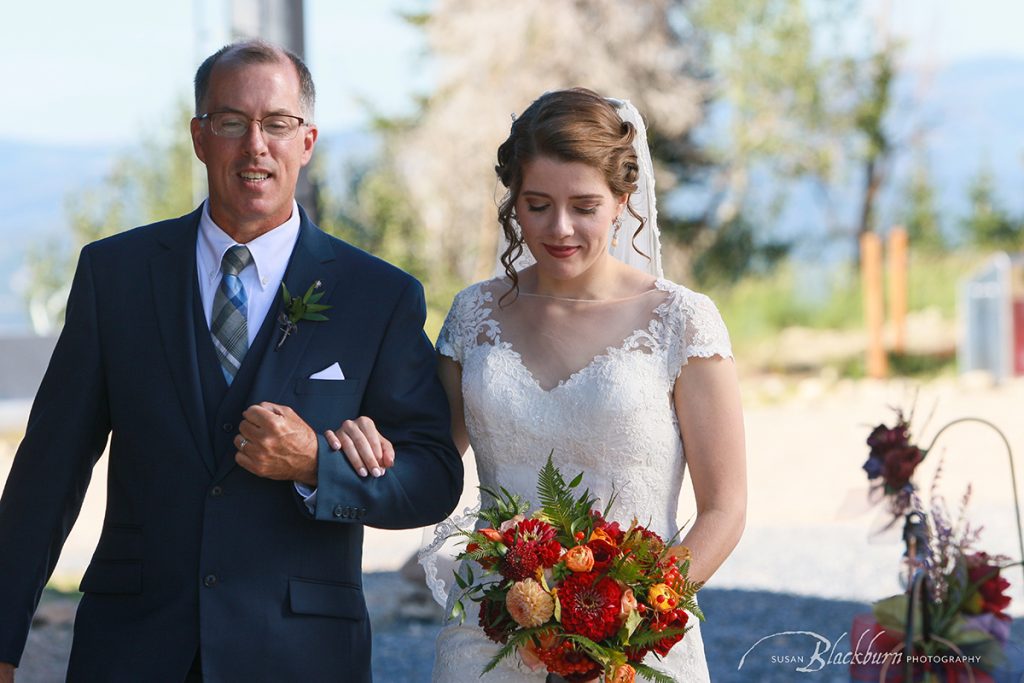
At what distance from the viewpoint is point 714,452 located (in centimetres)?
320

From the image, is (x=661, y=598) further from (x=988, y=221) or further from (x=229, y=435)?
(x=988, y=221)

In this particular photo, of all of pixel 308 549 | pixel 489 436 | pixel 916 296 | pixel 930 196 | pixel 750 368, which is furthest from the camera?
pixel 930 196

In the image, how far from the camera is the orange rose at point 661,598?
2.67 meters

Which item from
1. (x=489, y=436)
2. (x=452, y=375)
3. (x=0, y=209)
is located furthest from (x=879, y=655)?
(x=0, y=209)

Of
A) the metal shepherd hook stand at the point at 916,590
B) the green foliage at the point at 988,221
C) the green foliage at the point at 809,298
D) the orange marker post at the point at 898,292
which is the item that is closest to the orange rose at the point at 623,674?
the metal shepherd hook stand at the point at 916,590

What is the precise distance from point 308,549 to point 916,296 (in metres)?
20.5

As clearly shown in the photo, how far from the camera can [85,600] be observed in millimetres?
3152

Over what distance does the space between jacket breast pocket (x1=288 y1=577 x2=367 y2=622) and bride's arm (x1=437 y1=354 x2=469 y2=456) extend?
0.51 metres

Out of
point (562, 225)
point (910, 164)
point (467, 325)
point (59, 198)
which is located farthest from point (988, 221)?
point (562, 225)

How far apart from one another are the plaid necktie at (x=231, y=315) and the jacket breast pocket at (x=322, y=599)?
0.48 metres

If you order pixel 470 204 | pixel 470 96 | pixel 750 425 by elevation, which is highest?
pixel 470 96

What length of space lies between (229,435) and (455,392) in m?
0.68

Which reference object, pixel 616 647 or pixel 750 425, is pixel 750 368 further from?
pixel 616 647

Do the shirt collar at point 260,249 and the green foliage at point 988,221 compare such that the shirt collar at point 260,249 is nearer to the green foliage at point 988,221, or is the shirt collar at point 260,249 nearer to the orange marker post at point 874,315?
the orange marker post at point 874,315
